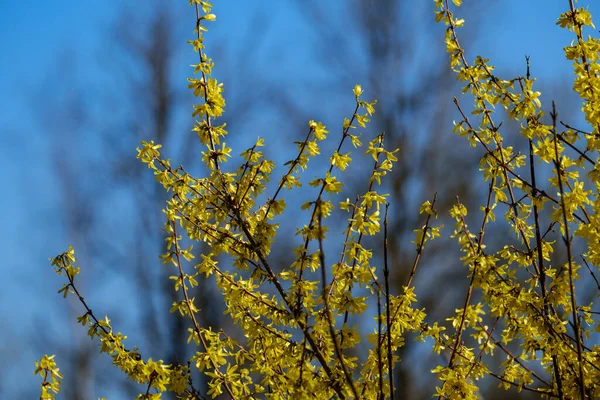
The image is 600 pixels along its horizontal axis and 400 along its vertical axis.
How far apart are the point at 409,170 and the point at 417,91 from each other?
945 millimetres

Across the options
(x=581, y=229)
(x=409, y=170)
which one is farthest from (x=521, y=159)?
(x=409, y=170)

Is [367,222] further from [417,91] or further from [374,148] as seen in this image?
[417,91]

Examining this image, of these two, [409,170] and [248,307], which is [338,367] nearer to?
[248,307]

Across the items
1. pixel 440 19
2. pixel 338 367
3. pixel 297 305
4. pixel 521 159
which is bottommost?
pixel 338 367

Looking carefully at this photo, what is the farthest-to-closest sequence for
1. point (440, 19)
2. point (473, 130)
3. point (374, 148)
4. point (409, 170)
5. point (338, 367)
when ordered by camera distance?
point (409, 170), point (440, 19), point (473, 130), point (374, 148), point (338, 367)

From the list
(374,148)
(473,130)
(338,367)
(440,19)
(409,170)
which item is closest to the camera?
(338,367)

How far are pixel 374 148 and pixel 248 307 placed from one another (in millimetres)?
663

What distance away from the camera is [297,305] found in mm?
1937

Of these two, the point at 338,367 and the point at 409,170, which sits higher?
the point at 409,170

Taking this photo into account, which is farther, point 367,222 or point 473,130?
point 473,130

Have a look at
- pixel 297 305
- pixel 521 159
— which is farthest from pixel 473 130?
pixel 297 305

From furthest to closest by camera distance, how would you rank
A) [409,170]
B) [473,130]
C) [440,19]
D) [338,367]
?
[409,170], [440,19], [473,130], [338,367]

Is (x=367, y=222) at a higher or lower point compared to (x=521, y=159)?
lower

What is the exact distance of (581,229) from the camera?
1.96 metres
